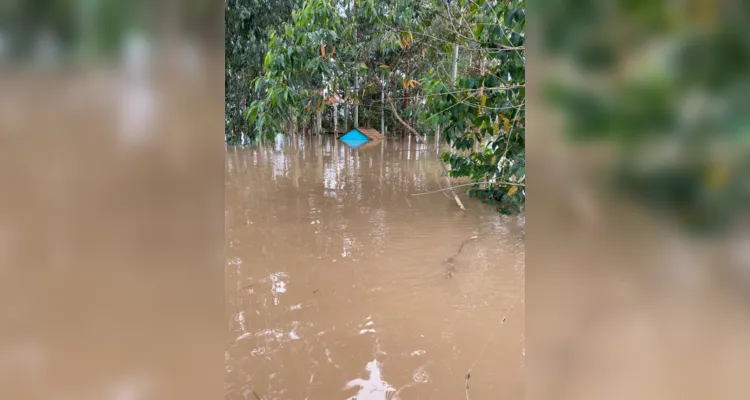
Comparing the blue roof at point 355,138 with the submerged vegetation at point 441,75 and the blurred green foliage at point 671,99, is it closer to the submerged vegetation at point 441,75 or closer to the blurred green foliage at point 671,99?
the submerged vegetation at point 441,75

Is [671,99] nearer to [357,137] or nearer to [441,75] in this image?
[441,75]

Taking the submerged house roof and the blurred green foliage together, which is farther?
the submerged house roof

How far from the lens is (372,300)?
2.08 meters

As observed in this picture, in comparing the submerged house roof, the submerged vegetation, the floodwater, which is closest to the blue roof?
the submerged house roof

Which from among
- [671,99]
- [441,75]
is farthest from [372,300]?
[441,75]

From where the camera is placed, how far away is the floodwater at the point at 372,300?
151 cm

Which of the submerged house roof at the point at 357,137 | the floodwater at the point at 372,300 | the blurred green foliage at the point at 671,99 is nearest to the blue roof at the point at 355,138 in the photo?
the submerged house roof at the point at 357,137

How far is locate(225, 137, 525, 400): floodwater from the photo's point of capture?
1507 mm

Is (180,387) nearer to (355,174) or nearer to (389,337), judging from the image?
(389,337)

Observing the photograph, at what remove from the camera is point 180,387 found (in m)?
0.41

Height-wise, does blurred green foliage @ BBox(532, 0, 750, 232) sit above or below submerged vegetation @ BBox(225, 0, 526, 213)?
below

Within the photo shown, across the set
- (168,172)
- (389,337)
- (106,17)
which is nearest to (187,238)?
(168,172)

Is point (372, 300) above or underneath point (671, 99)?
underneath

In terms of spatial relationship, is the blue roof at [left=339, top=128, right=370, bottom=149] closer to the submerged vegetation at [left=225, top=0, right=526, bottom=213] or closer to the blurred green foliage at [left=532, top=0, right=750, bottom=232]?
the submerged vegetation at [left=225, top=0, right=526, bottom=213]
